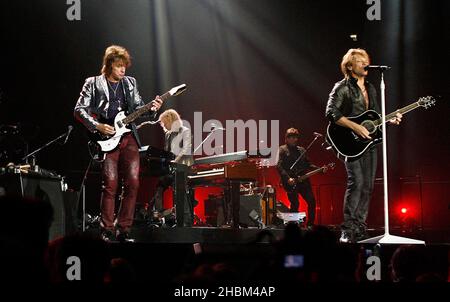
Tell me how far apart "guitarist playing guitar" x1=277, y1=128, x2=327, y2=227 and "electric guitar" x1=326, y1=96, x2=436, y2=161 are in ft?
18.8

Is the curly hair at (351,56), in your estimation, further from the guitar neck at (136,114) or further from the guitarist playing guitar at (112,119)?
the guitar neck at (136,114)

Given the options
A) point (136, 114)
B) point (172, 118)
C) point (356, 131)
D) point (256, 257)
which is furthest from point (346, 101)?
point (172, 118)

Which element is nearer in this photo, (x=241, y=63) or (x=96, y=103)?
(x=96, y=103)

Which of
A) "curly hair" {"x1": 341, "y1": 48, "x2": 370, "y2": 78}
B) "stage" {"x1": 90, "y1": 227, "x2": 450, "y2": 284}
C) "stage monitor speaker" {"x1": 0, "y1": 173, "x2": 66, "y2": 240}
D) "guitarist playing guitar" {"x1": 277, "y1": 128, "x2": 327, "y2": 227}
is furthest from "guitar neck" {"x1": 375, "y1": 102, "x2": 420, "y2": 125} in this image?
"guitarist playing guitar" {"x1": 277, "y1": 128, "x2": 327, "y2": 227}

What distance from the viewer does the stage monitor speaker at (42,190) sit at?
20.0 ft

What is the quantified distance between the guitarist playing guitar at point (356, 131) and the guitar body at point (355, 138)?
0.05 m

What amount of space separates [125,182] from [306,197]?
6319 mm

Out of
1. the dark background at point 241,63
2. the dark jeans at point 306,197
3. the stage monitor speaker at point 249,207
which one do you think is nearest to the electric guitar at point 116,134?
the dark background at point 241,63

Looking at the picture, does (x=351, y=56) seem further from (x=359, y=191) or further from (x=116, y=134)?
(x=116, y=134)

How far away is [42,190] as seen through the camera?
654 centimetres

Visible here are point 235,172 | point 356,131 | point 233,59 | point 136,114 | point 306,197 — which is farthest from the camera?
point 233,59

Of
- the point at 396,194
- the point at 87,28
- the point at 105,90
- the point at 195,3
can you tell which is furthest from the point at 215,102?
the point at 105,90

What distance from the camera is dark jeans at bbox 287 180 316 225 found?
1212 centimetres

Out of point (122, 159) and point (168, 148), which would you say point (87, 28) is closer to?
point (168, 148)
